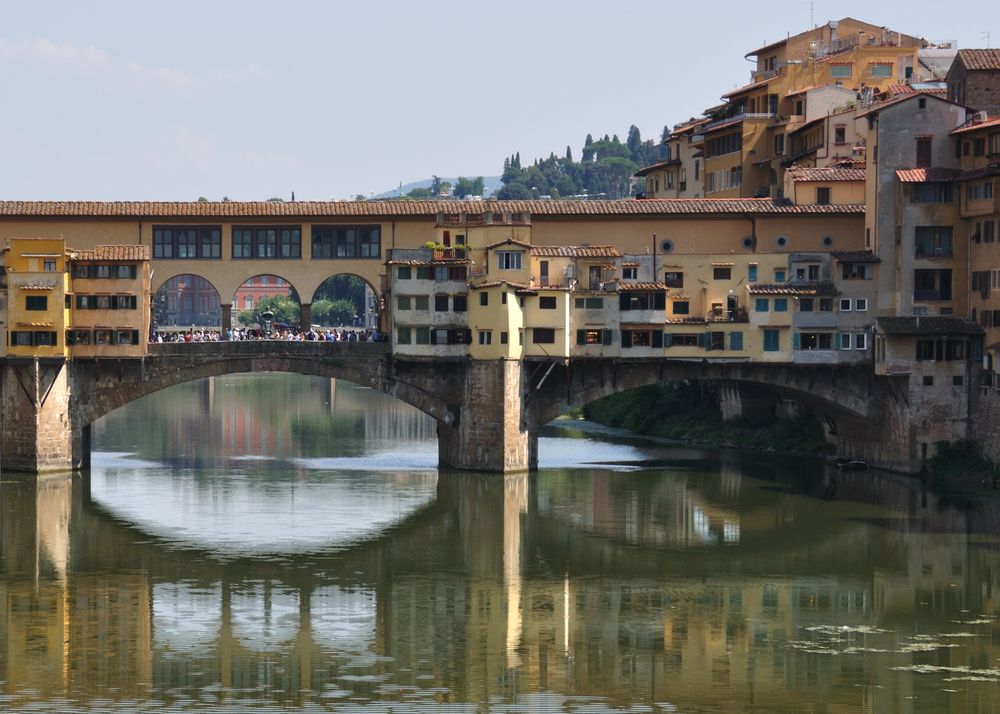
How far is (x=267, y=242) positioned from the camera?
7594 centimetres

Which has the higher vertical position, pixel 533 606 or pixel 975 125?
pixel 975 125

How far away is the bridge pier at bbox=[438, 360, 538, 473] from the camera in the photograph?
70688mm

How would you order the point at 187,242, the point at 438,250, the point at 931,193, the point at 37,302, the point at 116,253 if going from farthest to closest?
the point at 187,242 < the point at 438,250 < the point at 116,253 < the point at 931,193 < the point at 37,302

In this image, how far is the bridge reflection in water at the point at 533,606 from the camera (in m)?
41.2

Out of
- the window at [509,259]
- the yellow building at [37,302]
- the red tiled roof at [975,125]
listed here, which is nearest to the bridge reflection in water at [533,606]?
the yellow building at [37,302]

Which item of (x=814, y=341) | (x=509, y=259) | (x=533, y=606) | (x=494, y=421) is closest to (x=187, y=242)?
(x=509, y=259)

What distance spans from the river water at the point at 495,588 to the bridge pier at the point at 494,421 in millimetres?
1074

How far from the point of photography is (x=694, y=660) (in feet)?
144

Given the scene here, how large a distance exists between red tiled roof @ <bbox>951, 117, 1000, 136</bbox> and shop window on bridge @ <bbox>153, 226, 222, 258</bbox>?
95.2 ft

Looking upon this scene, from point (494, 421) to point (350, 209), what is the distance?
11.0 meters

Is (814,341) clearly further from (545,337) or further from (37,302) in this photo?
(37,302)

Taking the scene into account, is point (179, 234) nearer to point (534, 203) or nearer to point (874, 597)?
point (534, 203)

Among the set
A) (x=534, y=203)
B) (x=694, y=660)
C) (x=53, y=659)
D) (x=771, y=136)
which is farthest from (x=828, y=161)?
(x=53, y=659)

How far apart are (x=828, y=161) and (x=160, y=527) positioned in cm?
3719
